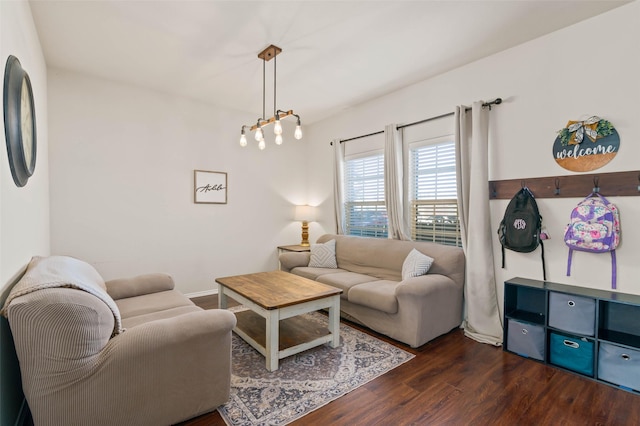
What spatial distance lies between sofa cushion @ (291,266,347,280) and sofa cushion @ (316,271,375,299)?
0.39ft

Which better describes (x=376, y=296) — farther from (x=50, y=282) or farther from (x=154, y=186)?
(x=154, y=186)

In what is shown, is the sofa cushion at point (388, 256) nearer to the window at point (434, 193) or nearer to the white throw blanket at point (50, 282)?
the window at point (434, 193)

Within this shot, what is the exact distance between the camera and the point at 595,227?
93.7 inches

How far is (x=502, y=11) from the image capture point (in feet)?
7.75

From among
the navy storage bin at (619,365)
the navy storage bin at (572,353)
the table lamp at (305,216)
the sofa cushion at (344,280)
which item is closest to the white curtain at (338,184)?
the table lamp at (305,216)

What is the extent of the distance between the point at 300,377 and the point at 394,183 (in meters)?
Result: 2.55

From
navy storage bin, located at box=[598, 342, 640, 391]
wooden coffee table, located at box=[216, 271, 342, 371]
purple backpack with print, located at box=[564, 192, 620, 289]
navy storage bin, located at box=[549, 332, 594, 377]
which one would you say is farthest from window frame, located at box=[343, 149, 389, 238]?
navy storage bin, located at box=[598, 342, 640, 391]

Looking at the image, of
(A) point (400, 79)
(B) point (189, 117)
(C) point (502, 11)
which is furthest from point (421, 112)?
(B) point (189, 117)

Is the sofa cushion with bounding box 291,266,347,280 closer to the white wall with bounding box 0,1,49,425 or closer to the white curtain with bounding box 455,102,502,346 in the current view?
the white curtain with bounding box 455,102,502,346

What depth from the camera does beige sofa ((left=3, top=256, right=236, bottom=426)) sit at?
4.65 feet

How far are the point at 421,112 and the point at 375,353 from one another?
2.78 metres

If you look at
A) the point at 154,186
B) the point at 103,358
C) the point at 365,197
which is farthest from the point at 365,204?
the point at 103,358

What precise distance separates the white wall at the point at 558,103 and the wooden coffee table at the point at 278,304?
5.73ft

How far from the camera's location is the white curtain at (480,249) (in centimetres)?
296
